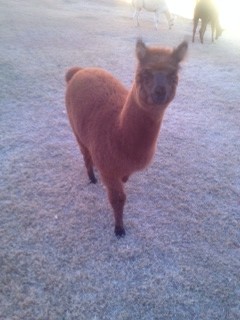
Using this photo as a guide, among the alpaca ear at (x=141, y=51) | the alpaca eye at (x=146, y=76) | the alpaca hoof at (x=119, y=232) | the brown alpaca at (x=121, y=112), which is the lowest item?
the alpaca hoof at (x=119, y=232)

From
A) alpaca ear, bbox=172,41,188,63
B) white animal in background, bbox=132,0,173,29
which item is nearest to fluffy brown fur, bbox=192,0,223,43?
white animal in background, bbox=132,0,173,29

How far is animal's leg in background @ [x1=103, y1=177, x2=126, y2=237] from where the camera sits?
7.73 feet

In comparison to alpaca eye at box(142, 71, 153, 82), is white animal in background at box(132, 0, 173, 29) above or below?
below

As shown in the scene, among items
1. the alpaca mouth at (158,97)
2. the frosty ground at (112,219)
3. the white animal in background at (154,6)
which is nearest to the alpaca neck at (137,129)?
the alpaca mouth at (158,97)

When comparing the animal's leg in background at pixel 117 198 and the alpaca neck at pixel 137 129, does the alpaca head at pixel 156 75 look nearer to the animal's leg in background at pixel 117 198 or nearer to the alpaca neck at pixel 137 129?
the alpaca neck at pixel 137 129

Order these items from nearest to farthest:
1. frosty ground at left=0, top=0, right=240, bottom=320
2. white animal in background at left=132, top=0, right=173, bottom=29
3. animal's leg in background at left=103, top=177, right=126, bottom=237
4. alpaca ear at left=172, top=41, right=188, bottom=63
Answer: alpaca ear at left=172, top=41, right=188, bottom=63 < frosty ground at left=0, top=0, right=240, bottom=320 < animal's leg in background at left=103, top=177, right=126, bottom=237 < white animal in background at left=132, top=0, right=173, bottom=29

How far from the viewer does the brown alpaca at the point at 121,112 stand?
5.98 feet

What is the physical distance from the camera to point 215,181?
316 cm

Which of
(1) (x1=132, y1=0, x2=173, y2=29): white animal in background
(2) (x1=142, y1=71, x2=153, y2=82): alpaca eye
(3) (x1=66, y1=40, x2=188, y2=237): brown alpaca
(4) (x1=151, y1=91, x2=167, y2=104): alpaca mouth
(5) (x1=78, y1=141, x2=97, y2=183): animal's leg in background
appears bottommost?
(1) (x1=132, y1=0, x2=173, y2=29): white animal in background

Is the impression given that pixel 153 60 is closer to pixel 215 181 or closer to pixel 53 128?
pixel 215 181

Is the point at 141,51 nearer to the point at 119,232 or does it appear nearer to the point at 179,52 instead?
the point at 179,52

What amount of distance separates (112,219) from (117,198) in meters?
0.36

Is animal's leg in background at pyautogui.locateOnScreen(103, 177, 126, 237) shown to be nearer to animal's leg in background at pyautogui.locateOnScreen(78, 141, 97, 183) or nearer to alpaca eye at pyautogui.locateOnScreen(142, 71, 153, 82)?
animal's leg in background at pyautogui.locateOnScreen(78, 141, 97, 183)

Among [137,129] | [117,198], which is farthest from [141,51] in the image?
[117,198]
